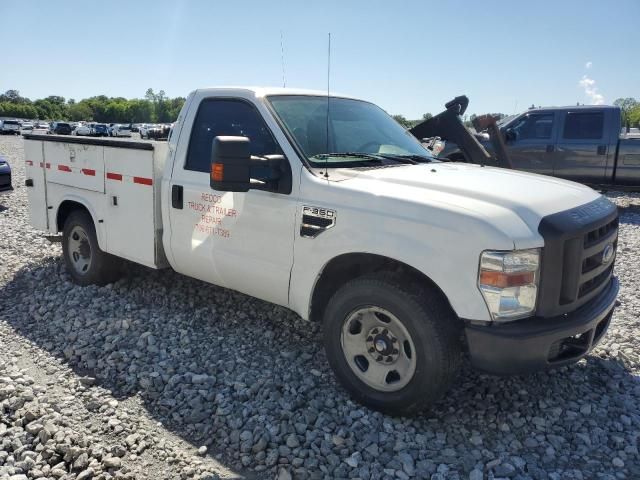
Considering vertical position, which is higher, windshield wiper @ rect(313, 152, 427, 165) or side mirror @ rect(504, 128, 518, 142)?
side mirror @ rect(504, 128, 518, 142)

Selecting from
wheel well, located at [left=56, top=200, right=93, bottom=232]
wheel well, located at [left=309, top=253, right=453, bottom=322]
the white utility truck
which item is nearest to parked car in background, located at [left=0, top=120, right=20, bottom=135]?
wheel well, located at [left=56, top=200, right=93, bottom=232]

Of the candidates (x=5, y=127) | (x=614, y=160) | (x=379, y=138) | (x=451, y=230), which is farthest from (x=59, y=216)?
(x=5, y=127)

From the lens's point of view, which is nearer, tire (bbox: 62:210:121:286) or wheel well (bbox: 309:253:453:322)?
wheel well (bbox: 309:253:453:322)

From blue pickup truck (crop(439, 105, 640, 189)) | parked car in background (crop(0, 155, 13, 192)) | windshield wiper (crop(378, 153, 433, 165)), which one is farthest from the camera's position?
blue pickup truck (crop(439, 105, 640, 189))

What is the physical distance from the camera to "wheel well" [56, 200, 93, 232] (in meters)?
5.60

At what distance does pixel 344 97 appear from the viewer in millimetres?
4613

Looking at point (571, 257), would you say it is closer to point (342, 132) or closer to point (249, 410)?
point (342, 132)

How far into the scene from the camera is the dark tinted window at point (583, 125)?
11102mm

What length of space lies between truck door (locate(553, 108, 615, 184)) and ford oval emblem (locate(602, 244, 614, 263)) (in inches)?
338

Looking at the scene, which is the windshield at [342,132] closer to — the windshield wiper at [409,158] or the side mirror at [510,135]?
the windshield wiper at [409,158]

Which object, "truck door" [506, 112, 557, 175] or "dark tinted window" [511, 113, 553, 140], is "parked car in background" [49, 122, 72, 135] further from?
"dark tinted window" [511, 113, 553, 140]

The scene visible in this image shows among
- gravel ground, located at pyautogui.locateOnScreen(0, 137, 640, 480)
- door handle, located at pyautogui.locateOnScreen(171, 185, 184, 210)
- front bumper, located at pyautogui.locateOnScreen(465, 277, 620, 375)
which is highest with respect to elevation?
door handle, located at pyautogui.locateOnScreen(171, 185, 184, 210)

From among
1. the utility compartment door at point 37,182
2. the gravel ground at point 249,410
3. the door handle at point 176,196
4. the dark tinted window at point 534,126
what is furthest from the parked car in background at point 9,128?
the door handle at point 176,196

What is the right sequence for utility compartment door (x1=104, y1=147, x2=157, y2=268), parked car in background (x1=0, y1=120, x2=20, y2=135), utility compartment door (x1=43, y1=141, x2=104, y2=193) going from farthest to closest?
1. parked car in background (x1=0, y1=120, x2=20, y2=135)
2. utility compartment door (x1=43, y1=141, x2=104, y2=193)
3. utility compartment door (x1=104, y1=147, x2=157, y2=268)
